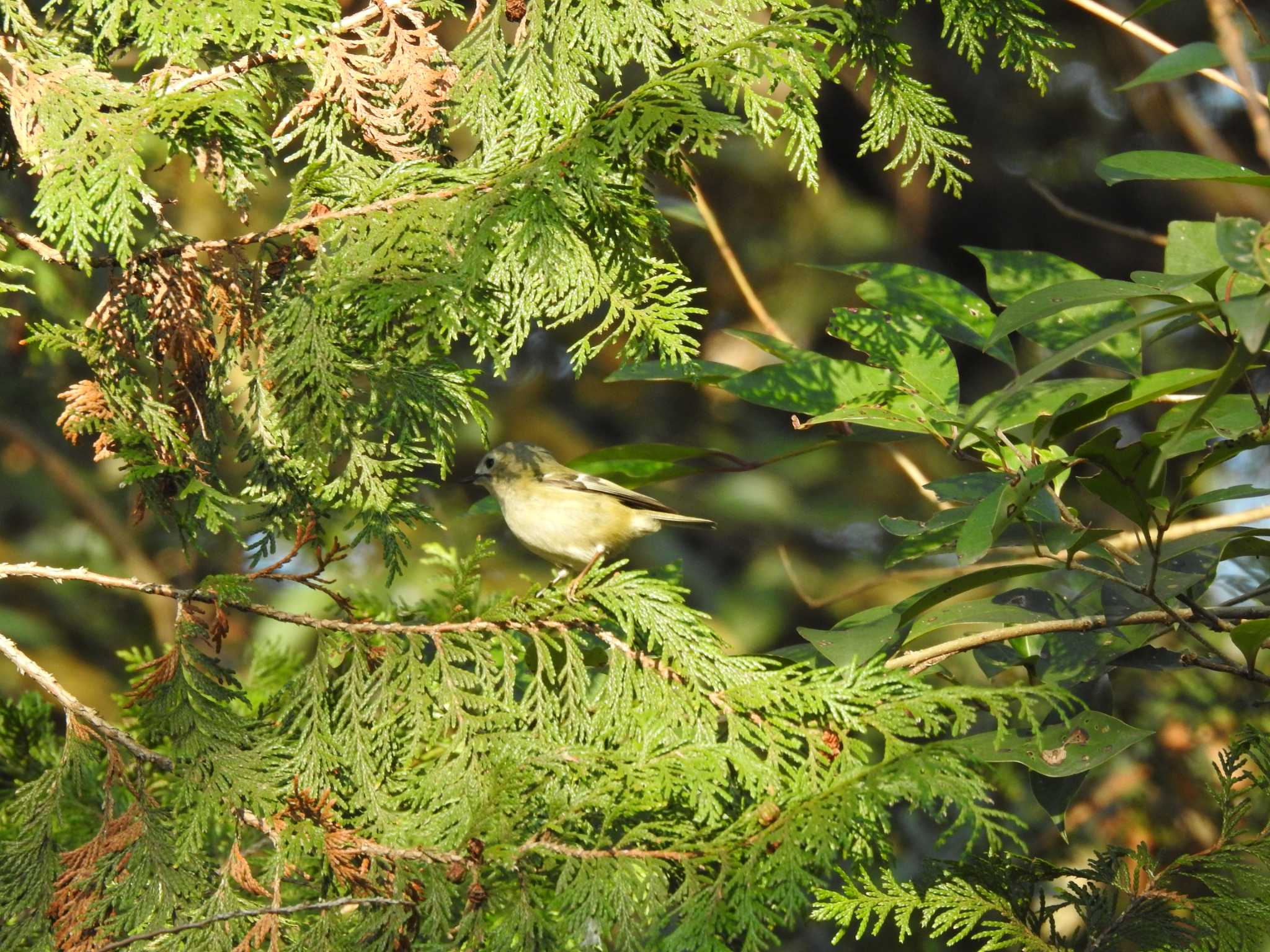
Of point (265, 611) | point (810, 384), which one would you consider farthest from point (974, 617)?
point (265, 611)

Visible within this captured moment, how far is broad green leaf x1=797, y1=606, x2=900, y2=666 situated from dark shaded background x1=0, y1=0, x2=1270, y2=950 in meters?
2.76

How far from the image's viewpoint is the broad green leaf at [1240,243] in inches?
43.8

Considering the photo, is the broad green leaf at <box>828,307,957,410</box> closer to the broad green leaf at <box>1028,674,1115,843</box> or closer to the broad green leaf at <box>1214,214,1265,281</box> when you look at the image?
the broad green leaf at <box>1028,674,1115,843</box>

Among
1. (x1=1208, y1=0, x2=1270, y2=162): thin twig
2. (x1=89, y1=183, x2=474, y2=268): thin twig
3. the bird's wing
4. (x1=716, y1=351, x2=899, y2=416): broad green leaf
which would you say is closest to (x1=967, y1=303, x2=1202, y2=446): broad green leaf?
(x1=1208, y1=0, x2=1270, y2=162): thin twig

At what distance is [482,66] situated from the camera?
1688 millimetres

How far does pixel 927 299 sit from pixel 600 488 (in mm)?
1090

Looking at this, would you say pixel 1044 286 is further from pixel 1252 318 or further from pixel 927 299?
pixel 1252 318

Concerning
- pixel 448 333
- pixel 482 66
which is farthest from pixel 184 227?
pixel 448 333

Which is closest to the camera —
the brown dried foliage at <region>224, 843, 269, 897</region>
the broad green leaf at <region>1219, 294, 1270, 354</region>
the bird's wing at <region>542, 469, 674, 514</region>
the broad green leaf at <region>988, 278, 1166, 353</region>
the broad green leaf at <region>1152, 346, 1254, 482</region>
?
the broad green leaf at <region>1219, 294, 1270, 354</region>

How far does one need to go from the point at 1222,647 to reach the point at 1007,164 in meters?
2.46

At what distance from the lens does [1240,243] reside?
3.70ft

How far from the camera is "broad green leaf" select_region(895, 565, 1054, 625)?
1.53 m

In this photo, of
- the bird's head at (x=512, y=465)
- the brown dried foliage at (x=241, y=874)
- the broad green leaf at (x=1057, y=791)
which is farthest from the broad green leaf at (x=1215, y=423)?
the bird's head at (x=512, y=465)

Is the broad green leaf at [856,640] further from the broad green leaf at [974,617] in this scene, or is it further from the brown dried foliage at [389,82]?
the brown dried foliage at [389,82]
